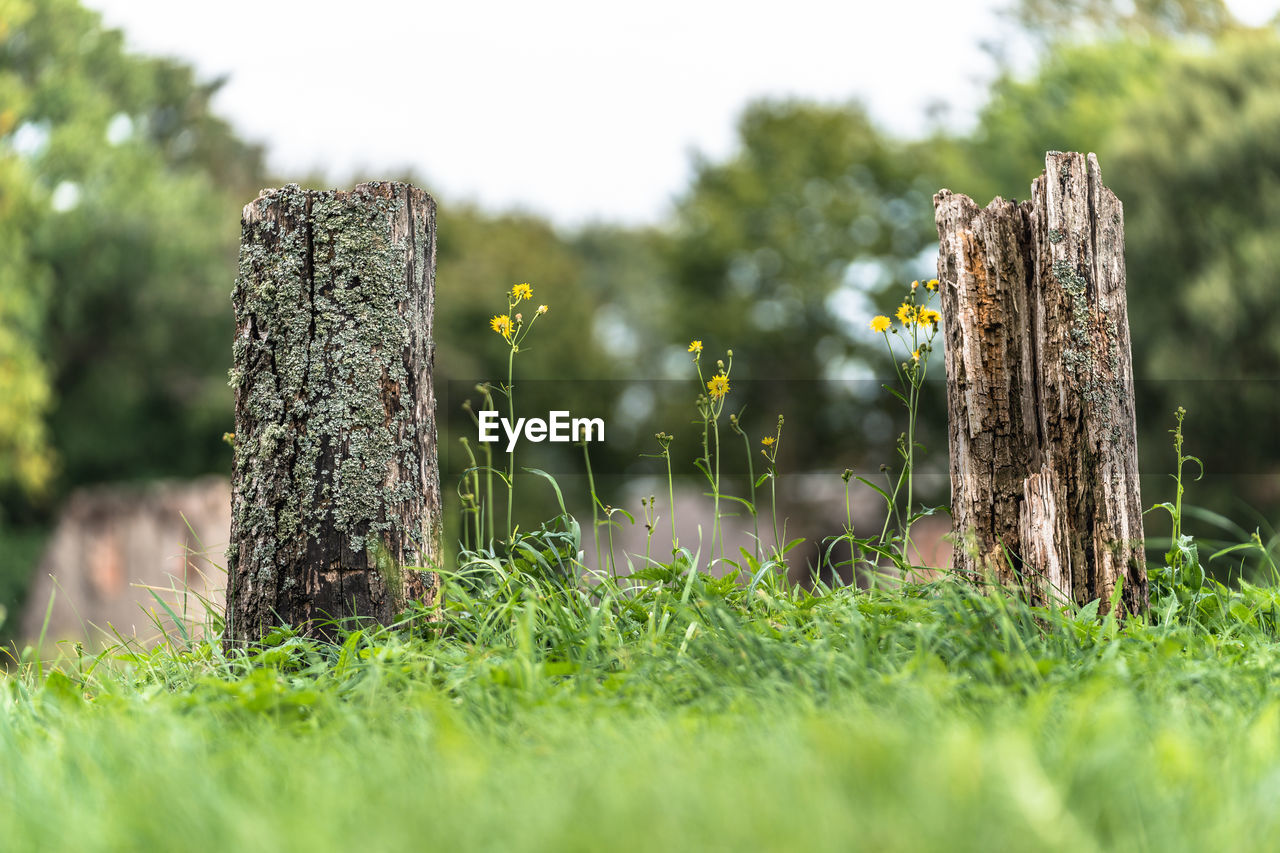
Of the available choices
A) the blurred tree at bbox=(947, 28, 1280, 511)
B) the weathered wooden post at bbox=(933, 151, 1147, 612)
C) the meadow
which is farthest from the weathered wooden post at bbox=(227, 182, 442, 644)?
the blurred tree at bbox=(947, 28, 1280, 511)

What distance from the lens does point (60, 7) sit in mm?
17312

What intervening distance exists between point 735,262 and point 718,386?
740 inches

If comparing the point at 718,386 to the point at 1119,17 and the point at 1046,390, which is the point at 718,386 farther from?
the point at 1119,17

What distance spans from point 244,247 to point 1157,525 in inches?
374

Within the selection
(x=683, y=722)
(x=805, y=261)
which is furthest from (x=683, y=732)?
(x=805, y=261)

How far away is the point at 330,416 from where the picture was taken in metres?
3.53

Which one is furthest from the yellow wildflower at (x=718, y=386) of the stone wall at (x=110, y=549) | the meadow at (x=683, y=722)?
the stone wall at (x=110, y=549)

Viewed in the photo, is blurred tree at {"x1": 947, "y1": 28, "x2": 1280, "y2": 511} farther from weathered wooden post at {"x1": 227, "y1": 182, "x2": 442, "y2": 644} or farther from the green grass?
weathered wooden post at {"x1": 227, "y1": 182, "x2": 442, "y2": 644}

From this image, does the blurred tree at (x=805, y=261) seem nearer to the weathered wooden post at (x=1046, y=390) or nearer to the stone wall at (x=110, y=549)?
the stone wall at (x=110, y=549)

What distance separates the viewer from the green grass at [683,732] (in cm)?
164

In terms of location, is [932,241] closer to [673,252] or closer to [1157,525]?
[673,252]

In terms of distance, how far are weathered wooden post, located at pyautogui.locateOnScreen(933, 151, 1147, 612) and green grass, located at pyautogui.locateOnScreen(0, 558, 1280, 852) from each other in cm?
29

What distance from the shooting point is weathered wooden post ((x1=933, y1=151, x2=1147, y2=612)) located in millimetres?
3508

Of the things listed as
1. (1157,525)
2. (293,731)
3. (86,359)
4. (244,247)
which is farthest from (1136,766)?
(86,359)
